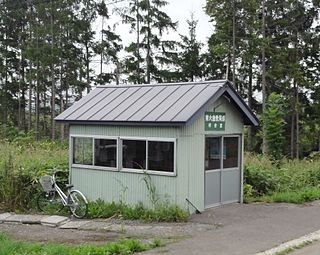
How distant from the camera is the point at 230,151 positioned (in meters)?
14.2

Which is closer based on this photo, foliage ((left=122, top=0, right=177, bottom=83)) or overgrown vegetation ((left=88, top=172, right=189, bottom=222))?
overgrown vegetation ((left=88, top=172, right=189, bottom=222))

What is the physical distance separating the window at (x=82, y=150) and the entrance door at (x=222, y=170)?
11.1 feet

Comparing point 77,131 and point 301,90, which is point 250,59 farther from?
point 77,131

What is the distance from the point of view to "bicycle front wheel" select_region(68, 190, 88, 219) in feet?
41.5

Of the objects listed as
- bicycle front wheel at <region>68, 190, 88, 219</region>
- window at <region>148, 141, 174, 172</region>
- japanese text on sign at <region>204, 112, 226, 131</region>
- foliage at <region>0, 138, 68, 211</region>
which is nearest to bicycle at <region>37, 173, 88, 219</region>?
bicycle front wheel at <region>68, 190, 88, 219</region>

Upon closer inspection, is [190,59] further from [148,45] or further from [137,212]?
[137,212]

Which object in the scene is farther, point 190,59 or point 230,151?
point 190,59

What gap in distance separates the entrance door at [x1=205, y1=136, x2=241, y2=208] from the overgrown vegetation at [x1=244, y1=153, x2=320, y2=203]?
104 cm

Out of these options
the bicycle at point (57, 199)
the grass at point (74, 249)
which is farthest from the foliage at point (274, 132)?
the grass at point (74, 249)

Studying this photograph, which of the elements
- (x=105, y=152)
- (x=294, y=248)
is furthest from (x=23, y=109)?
(x=294, y=248)

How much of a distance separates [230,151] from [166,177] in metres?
2.75

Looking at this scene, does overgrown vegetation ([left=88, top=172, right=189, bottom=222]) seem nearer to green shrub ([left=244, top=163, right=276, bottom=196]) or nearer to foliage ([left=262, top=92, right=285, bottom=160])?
green shrub ([left=244, top=163, right=276, bottom=196])

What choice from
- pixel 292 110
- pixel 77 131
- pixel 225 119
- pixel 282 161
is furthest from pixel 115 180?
pixel 292 110

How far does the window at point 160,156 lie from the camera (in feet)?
40.4
